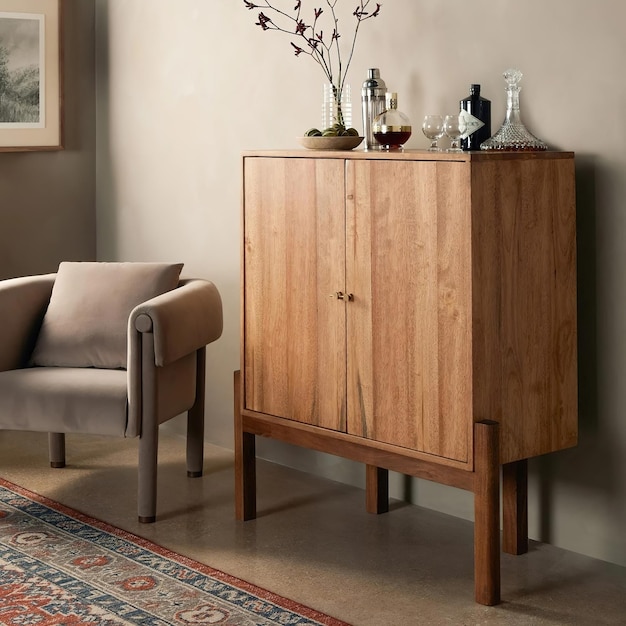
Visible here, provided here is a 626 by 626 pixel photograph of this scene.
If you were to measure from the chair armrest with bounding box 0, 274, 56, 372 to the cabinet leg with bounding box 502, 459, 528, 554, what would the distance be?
1722mm

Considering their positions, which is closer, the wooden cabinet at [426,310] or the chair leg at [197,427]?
the wooden cabinet at [426,310]

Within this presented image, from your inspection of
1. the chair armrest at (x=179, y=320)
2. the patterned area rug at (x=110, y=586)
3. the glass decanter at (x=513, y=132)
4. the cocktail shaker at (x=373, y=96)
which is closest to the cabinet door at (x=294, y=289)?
the chair armrest at (x=179, y=320)

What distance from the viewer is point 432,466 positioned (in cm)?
279

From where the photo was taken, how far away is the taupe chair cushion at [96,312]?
12.0 ft

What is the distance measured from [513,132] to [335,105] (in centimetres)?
65

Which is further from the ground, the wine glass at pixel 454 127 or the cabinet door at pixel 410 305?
the wine glass at pixel 454 127

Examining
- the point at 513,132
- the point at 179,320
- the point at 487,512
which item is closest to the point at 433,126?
the point at 513,132

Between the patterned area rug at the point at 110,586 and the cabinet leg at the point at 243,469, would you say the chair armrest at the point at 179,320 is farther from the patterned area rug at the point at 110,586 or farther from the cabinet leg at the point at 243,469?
the patterned area rug at the point at 110,586

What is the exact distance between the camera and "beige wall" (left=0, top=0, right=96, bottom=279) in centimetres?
450

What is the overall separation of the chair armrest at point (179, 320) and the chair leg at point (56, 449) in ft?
2.34

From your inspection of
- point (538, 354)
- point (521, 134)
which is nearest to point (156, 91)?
point (521, 134)

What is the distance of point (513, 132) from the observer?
9.70 feet

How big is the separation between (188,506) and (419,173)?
144 cm

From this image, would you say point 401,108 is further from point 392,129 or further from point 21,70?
point 21,70
